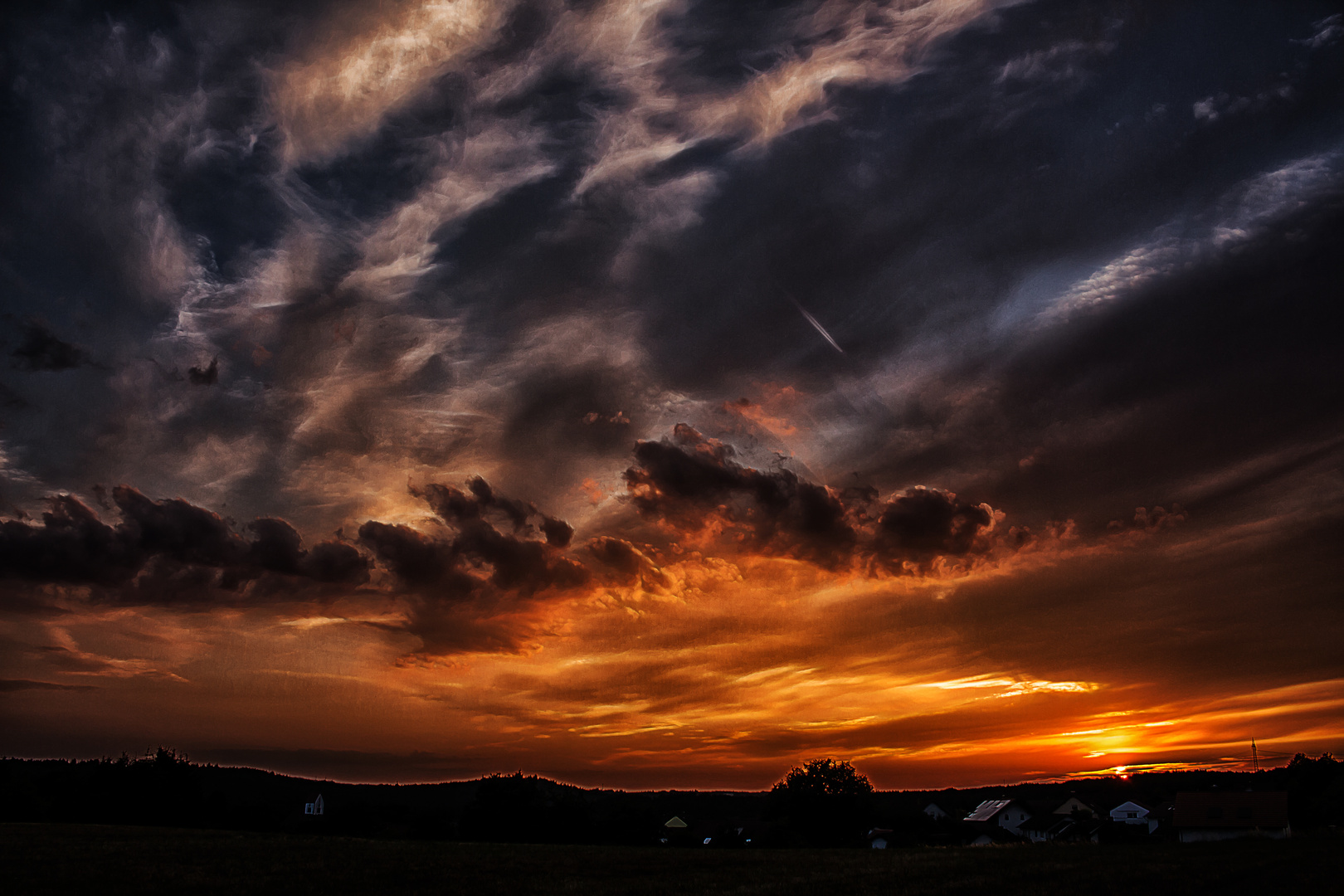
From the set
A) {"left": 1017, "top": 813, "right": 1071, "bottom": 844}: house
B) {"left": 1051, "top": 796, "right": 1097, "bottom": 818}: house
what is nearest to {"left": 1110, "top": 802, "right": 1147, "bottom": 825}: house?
{"left": 1051, "top": 796, "right": 1097, "bottom": 818}: house

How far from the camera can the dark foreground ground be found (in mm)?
28844

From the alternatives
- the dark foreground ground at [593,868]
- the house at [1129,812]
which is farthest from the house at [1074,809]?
the dark foreground ground at [593,868]

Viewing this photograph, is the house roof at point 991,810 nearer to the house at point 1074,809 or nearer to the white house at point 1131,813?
the house at point 1074,809

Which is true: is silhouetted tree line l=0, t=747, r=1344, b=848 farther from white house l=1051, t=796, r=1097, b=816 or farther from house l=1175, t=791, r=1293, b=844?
white house l=1051, t=796, r=1097, b=816

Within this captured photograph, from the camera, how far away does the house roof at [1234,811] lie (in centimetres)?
9212

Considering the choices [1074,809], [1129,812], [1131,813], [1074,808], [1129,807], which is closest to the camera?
[1131,813]

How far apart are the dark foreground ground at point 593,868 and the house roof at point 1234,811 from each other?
5093cm

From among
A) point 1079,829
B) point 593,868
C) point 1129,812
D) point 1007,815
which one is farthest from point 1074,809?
point 593,868

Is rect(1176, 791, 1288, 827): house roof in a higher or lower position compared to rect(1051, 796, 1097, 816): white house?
higher

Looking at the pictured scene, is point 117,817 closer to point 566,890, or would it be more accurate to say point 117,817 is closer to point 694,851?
point 694,851

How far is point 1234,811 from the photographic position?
94812 mm

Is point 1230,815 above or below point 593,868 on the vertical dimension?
below

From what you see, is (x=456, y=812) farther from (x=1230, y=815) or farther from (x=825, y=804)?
(x=1230, y=815)

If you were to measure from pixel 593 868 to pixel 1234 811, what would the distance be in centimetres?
9499
